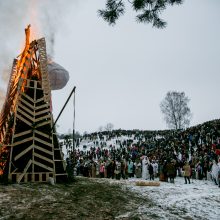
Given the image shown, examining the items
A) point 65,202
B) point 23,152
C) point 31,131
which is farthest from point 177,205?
point 31,131

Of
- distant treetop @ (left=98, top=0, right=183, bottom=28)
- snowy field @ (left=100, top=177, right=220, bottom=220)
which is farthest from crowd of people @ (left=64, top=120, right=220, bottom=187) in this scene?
distant treetop @ (left=98, top=0, right=183, bottom=28)

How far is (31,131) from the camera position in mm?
15117

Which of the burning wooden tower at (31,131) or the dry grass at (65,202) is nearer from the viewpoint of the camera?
the dry grass at (65,202)

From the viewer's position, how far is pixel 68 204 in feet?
34.0

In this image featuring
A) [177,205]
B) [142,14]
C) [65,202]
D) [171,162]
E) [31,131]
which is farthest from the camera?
[171,162]

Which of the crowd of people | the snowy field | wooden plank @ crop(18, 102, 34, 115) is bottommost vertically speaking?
the snowy field

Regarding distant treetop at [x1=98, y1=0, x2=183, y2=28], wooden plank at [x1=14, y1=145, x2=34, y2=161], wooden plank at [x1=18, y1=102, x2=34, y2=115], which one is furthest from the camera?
wooden plank at [x1=18, y1=102, x2=34, y2=115]

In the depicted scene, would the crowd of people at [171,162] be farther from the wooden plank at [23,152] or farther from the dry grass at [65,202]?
the wooden plank at [23,152]

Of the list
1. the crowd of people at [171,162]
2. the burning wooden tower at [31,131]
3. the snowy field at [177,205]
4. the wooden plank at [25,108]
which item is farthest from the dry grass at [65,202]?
the crowd of people at [171,162]

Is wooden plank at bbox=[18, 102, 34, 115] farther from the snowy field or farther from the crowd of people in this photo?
the crowd of people

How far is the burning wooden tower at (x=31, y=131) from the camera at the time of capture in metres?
14.3

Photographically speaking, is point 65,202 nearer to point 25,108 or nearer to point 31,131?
point 31,131

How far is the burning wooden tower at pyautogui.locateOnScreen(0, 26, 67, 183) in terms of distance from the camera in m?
14.3

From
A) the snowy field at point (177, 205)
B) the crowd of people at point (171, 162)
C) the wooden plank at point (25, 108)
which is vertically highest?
the wooden plank at point (25, 108)
